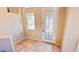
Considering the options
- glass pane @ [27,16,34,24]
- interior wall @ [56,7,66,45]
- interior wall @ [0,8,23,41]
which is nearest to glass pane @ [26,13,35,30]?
glass pane @ [27,16,34,24]

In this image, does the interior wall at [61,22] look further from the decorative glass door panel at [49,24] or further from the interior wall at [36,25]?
the interior wall at [36,25]

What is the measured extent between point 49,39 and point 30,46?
0.33m

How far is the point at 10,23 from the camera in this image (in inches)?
47.5

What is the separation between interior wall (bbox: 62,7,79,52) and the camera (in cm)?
134

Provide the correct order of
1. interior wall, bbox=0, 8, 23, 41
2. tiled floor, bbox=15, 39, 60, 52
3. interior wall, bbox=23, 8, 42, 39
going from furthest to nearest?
1. tiled floor, bbox=15, 39, 60, 52
2. interior wall, bbox=23, 8, 42, 39
3. interior wall, bbox=0, 8, 23, 41

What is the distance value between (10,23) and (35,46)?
54cm

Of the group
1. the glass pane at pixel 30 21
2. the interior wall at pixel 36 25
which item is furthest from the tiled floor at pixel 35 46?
the glass pane at pixel 30 21

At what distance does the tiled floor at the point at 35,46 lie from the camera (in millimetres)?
1381

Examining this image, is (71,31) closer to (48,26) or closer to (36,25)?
(48,26)

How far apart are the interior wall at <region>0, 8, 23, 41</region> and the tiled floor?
0.22m

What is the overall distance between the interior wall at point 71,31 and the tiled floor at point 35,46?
0.18 metres

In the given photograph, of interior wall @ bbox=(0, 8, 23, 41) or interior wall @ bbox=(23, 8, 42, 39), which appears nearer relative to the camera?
interior wall @ bbox=(0, 8, 23, 41)

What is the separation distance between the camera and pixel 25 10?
1.25 metres

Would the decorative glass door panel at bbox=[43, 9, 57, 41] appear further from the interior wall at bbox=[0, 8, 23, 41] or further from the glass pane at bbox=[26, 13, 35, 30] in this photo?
the interior wall at bbox=[0, 8, 23, 41]
